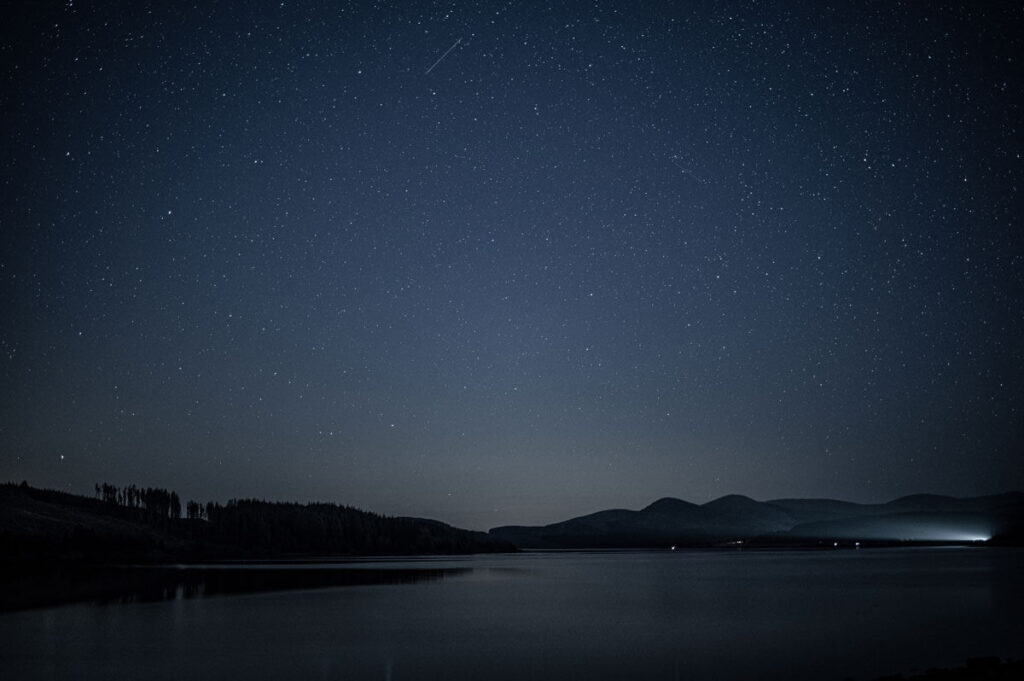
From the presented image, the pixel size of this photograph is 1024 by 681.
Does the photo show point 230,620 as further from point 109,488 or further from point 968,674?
point 109,488


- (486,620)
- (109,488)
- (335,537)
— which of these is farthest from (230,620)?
(109,488)

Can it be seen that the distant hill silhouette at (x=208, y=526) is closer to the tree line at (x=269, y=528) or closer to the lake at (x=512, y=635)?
the tree line at (x=269, y=528)

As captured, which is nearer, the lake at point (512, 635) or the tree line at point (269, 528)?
the lake at point (512, 635)

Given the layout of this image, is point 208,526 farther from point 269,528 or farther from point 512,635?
point 512,635

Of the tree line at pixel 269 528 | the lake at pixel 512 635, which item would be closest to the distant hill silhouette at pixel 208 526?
the tree line at pixel 269 528

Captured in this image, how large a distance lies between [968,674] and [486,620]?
70.7 feet

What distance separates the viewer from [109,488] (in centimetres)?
19675

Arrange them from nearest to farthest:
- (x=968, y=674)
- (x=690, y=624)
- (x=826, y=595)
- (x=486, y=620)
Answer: (x=968, y=674), (x=690, y=624), (x=486, y=620), (x=826, y=595)

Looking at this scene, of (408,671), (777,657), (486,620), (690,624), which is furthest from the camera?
(486,620)

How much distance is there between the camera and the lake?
22.3 meters

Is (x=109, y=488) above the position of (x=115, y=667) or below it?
→ above

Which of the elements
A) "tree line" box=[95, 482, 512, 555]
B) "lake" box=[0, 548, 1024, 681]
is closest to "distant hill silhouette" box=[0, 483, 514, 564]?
"tree line" box=[95, 482, 512, 555]

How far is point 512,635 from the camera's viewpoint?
30.3 metres

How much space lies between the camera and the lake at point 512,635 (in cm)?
2228
